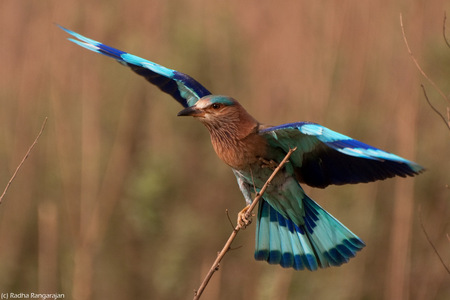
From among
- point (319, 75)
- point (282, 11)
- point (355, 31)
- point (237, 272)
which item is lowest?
point (237, 272)

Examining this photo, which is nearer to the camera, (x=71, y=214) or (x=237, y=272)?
(x=71, y=214)

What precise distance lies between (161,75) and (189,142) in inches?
52.4

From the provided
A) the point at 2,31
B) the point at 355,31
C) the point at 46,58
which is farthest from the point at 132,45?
the point at 355,31

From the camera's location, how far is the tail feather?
129 inches

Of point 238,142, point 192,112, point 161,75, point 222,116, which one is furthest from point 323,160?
point 161,75

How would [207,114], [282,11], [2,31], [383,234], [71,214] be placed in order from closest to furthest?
[207,114] < [71,214] < [383,234] < [2,31] < [282,11]

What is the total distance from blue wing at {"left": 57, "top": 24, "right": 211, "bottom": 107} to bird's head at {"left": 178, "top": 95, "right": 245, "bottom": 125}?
29cm

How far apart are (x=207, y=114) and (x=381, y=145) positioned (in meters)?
1.81

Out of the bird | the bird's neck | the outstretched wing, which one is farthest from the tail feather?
the bird's neck

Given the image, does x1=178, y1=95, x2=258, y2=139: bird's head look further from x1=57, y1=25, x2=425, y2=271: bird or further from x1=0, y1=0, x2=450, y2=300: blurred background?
x1=0, y1=0, x2=450, y2=300: blurred background

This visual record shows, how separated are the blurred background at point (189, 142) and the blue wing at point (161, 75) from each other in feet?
1.96

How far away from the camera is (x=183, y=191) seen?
479 centimetres

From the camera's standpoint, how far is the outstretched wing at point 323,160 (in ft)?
8.54

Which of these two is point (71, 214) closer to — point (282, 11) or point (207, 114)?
point (207, 114)
